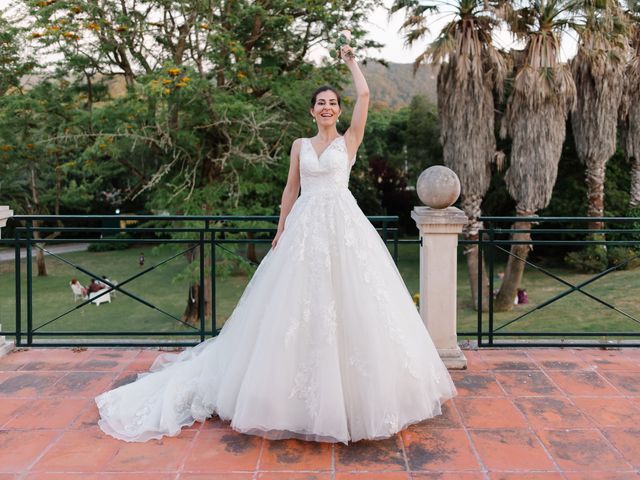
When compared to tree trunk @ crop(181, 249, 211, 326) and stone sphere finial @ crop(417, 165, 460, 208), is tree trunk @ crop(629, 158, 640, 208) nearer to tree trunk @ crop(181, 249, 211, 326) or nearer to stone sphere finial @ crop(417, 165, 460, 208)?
tree trunk @ crop(181, 249, 211, 326)

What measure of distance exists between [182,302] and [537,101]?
11.7 metres

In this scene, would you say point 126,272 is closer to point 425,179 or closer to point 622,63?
point 622,63

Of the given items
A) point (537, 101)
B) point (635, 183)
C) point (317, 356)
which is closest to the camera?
point (317, 356)

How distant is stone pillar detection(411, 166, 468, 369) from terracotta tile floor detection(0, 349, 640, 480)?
0.26m

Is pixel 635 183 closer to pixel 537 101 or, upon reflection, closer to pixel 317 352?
pixel 537 101

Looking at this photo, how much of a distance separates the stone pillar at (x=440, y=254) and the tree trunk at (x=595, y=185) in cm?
1660

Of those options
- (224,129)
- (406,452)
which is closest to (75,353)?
(406,452)

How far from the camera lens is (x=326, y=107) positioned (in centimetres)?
337

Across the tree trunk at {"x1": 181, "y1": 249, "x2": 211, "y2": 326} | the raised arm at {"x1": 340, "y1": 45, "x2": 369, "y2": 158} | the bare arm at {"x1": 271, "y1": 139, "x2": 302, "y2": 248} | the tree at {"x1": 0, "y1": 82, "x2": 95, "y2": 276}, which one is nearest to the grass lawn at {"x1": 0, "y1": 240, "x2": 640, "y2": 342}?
the tree trunk at {"x1": 181, "y1": 249, "x2": 211, "y2": 326}

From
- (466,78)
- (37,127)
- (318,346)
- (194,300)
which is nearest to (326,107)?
(318,346)

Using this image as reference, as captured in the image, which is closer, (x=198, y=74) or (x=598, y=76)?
(x=198, y=74)

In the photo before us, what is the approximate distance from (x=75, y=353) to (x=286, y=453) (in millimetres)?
2346

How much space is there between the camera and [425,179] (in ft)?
13.6

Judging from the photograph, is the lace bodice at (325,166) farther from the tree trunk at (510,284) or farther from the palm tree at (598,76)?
the palm tree at (598,76)
